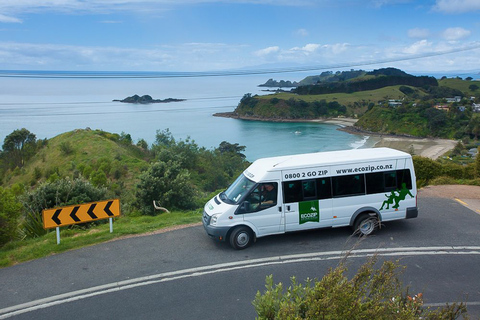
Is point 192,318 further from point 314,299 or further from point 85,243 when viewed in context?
point 85,243

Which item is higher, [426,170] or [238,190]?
[238,190]

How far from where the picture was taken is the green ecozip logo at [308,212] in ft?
33.0

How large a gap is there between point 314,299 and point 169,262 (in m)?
5.55

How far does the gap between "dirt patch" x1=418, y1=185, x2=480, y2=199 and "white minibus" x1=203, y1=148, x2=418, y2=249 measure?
567cm

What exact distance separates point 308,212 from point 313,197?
402 millimetres

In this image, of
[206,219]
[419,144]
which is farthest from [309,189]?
[419,144]

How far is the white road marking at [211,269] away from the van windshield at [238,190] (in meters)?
1.66

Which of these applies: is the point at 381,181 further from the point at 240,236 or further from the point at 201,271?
the point at 201,271

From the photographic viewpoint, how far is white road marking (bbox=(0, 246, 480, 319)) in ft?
24.7

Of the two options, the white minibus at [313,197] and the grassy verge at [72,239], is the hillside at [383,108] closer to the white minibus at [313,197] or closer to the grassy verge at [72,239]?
the white minibus at [313,197]

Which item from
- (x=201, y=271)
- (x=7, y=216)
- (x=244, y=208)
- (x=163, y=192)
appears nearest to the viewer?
(x=201, y=271)

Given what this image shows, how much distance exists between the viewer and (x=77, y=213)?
1038 cm

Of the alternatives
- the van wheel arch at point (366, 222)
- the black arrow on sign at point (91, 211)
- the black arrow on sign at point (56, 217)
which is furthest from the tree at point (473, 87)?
the black arrow on sign at point (56, 217)

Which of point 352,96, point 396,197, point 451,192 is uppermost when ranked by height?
point 352,96
